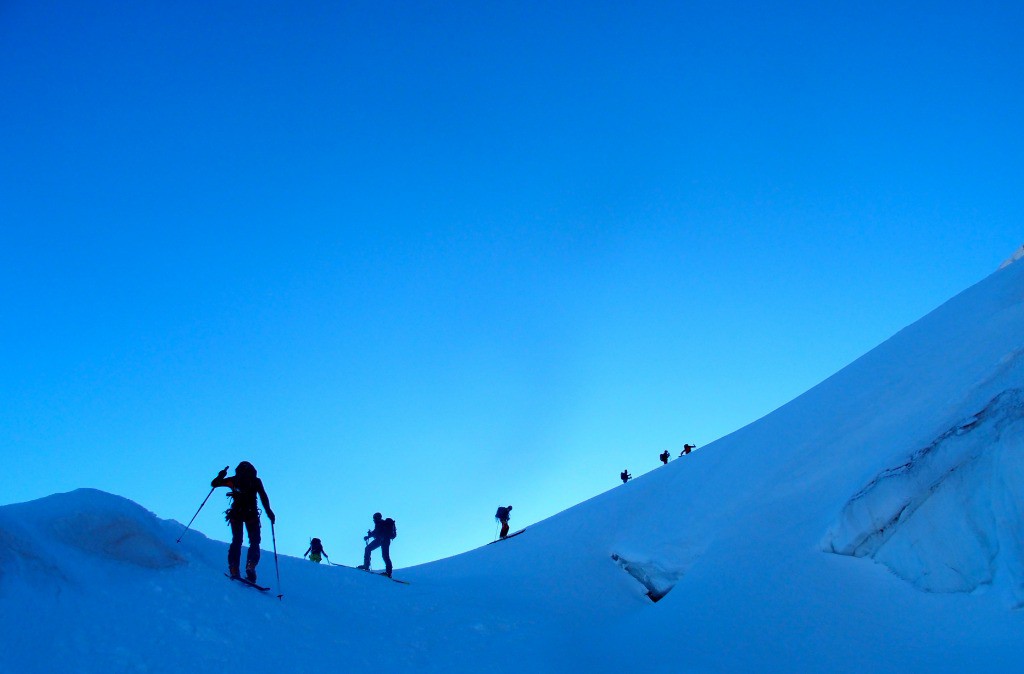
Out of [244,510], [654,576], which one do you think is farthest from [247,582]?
[654,576]

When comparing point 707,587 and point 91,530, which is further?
point 707,587

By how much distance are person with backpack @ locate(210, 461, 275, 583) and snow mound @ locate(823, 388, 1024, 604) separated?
9858 millimetres

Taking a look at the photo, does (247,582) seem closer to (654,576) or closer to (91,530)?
(91,530)

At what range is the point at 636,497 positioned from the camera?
20078mm

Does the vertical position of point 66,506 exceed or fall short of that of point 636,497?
it falls short

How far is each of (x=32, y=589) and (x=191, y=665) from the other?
6.63ft

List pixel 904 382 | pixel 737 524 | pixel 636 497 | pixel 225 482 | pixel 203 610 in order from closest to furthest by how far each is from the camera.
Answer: pixel 203 610
pixel 225 482
pixel 737 524
pixel 904 382
pixel 636 497

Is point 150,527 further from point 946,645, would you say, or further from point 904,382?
point 904,382

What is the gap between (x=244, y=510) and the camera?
11.0 metres

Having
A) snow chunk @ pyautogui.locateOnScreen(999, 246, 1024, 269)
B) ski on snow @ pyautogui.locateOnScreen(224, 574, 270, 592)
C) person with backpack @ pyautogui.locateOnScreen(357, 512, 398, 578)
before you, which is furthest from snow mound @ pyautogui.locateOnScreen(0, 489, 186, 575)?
snow chunk @ pyautogui.locateOnScreen(999, 246, 1024, 269)

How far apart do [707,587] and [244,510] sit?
8.39 metres

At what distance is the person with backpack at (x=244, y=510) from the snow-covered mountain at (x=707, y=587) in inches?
26.5

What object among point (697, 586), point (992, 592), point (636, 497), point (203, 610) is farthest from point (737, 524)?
point (203, 610)

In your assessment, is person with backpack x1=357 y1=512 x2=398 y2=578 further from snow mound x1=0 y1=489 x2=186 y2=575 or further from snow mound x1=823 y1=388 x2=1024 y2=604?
snow mound x1=823 y1=388 x2=1024 y2=604
